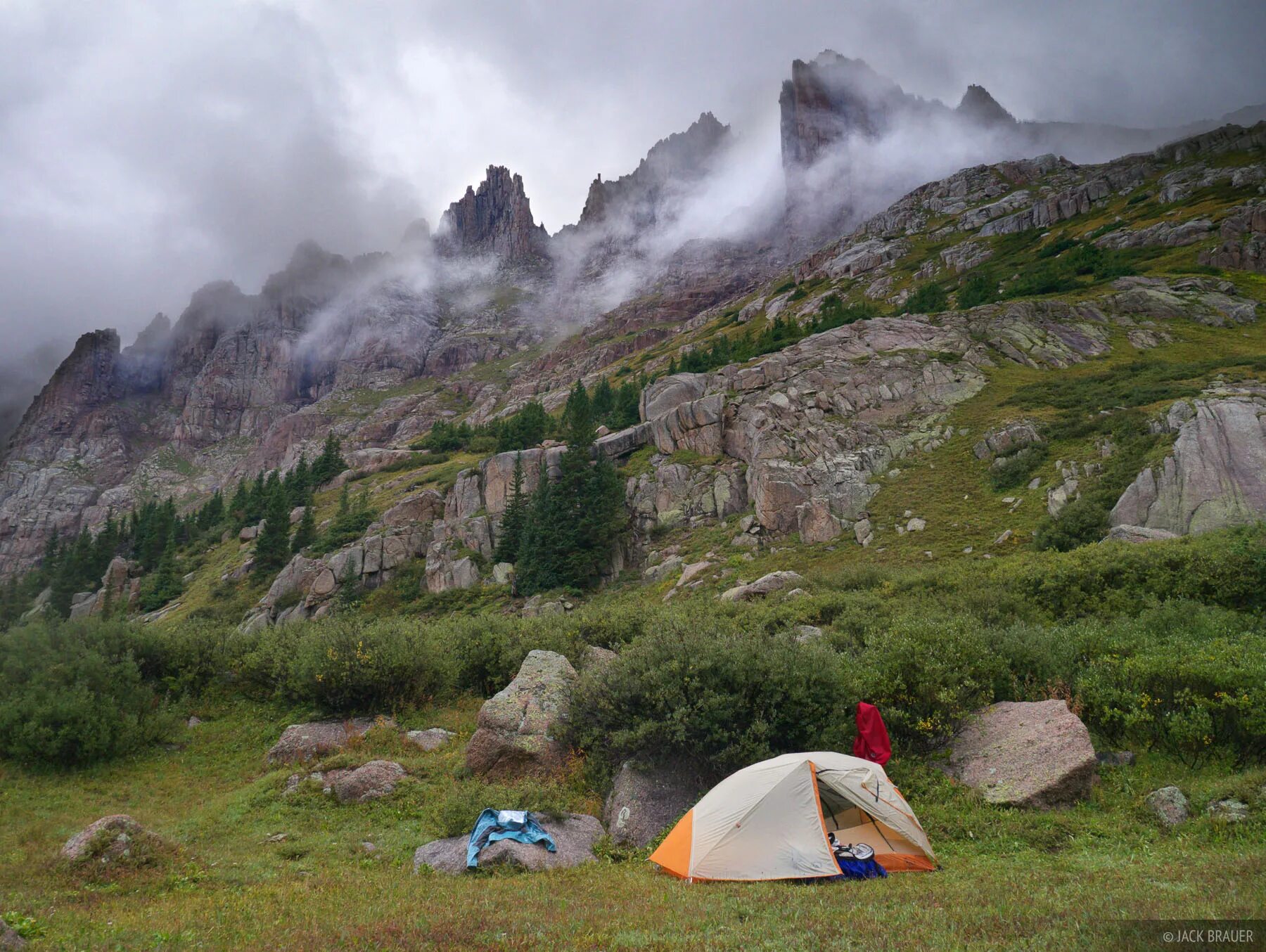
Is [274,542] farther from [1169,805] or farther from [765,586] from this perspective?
[1169,805]

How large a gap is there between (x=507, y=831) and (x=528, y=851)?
0.67m

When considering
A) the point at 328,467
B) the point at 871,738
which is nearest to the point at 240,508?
the point at 328,467

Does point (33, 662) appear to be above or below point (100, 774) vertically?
above

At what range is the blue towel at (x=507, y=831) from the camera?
11.7m

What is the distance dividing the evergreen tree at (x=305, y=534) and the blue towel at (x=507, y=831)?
68104mm

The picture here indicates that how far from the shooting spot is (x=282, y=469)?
193000mm

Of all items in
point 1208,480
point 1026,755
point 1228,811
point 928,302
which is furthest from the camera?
point 928,302

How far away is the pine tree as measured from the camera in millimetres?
58000

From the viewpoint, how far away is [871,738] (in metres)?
13.5

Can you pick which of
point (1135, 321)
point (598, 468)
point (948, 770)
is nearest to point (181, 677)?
point (948, 770)

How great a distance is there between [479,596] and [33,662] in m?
34.4

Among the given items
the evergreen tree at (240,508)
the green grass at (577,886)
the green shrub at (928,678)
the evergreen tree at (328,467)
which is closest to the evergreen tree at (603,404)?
the evergreen tree at (328,467)

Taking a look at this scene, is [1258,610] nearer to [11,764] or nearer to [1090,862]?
[1090,862]

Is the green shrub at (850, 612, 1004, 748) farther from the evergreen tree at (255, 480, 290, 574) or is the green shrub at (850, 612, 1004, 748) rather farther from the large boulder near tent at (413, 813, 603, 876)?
the evergreen tree at (255, 480, 290, 574)
